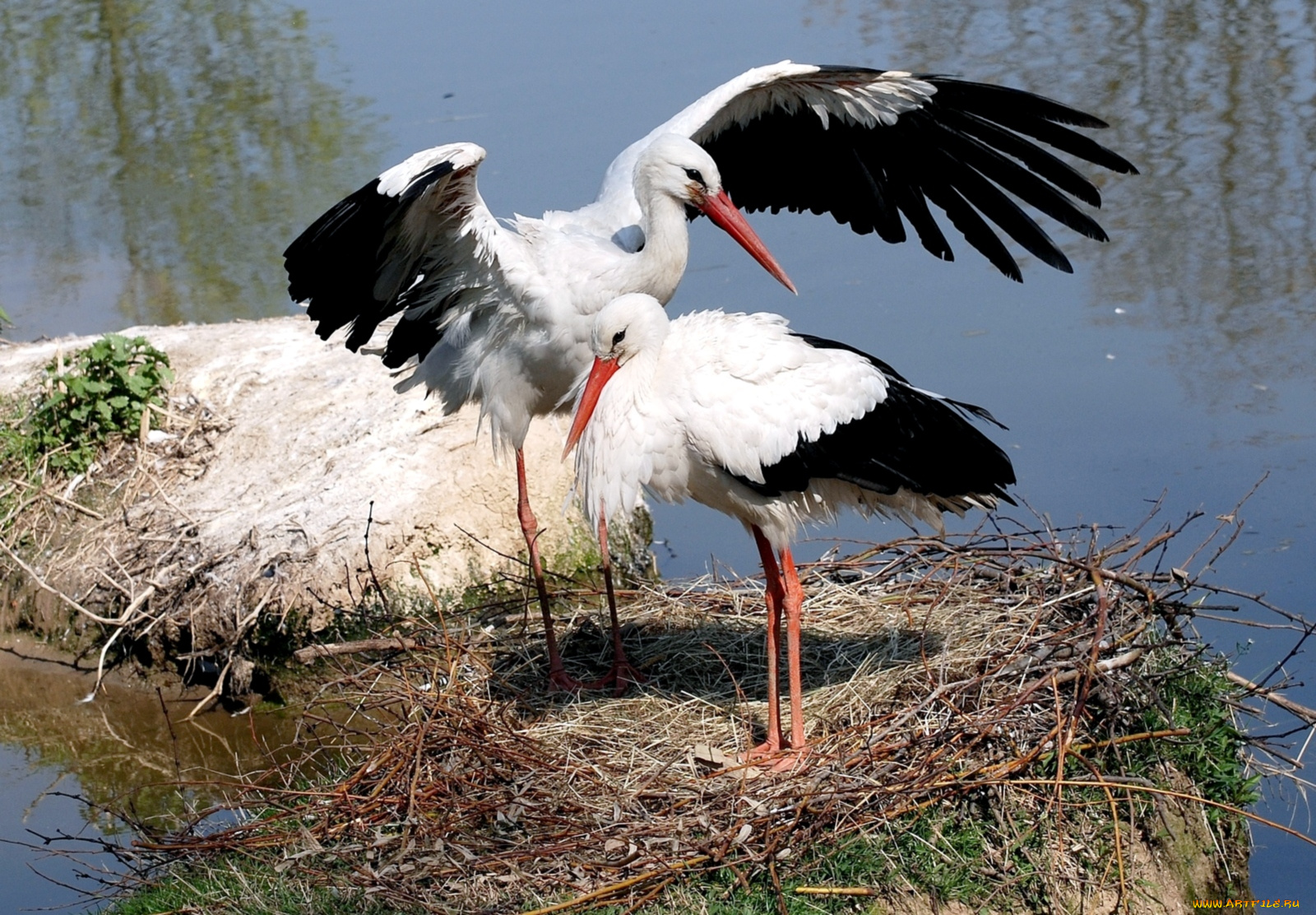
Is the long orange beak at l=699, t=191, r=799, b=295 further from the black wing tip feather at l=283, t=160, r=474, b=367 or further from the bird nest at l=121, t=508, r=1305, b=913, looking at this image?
the bird nest at l=121, t=508, r=1305, b=913

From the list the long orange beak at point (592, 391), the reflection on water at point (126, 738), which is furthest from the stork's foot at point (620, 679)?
the reflection on water at point (126, 738)

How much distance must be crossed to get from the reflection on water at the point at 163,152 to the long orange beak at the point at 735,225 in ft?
12.8

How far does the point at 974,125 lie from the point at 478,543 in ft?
7.28

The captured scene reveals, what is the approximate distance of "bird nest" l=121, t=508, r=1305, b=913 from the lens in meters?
3.53

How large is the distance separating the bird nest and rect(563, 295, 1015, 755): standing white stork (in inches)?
13.7

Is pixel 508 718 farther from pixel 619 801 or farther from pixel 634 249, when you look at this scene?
pixel 634 249

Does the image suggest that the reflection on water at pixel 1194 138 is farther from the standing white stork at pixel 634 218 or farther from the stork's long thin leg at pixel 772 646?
the stork's long thin leg at pixel 772 646

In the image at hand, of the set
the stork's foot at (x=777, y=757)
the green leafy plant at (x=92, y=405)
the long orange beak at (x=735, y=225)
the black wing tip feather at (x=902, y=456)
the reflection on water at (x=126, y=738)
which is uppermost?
the long orange beak at (x=735, y=225)

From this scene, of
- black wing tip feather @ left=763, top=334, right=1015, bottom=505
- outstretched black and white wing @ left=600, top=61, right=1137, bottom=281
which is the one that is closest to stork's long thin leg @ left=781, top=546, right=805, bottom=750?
black wing tip feather @ left=763, top=334, right=1015, bottom=505

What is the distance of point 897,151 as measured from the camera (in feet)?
15.7

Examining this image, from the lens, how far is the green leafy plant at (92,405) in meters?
6.07

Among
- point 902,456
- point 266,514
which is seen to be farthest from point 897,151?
point 266,514

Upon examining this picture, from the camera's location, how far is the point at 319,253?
13.6 ft

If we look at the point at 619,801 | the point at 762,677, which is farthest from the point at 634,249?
the point at 619,801
